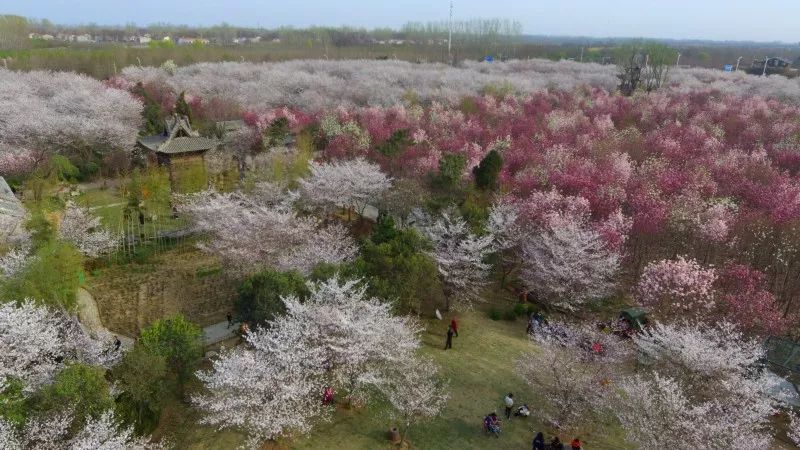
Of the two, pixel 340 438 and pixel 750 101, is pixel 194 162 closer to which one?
pixel 340 438

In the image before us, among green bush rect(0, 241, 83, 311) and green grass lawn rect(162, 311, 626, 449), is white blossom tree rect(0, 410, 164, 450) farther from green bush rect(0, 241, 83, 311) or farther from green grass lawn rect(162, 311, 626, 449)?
Answer: green bush rect(0, 241, 83, 311)

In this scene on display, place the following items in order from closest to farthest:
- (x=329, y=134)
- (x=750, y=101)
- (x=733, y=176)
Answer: (x=733, y=176)
(x=329, y=134)
(x=750, y=101)

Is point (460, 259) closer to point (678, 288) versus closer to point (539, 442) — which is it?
point (678, 288)

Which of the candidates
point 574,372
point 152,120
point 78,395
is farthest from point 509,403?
point 152,120

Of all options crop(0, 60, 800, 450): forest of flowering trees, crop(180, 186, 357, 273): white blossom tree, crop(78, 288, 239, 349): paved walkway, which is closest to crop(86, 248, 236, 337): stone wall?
crop(78, 288, 239, 349): paved walkway

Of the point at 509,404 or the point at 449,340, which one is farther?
the point at 449,340

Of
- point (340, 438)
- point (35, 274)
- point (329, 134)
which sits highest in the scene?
A: point (329, 134)

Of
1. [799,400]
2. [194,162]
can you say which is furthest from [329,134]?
[799,400]

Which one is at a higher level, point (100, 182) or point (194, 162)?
point (194, 162)
